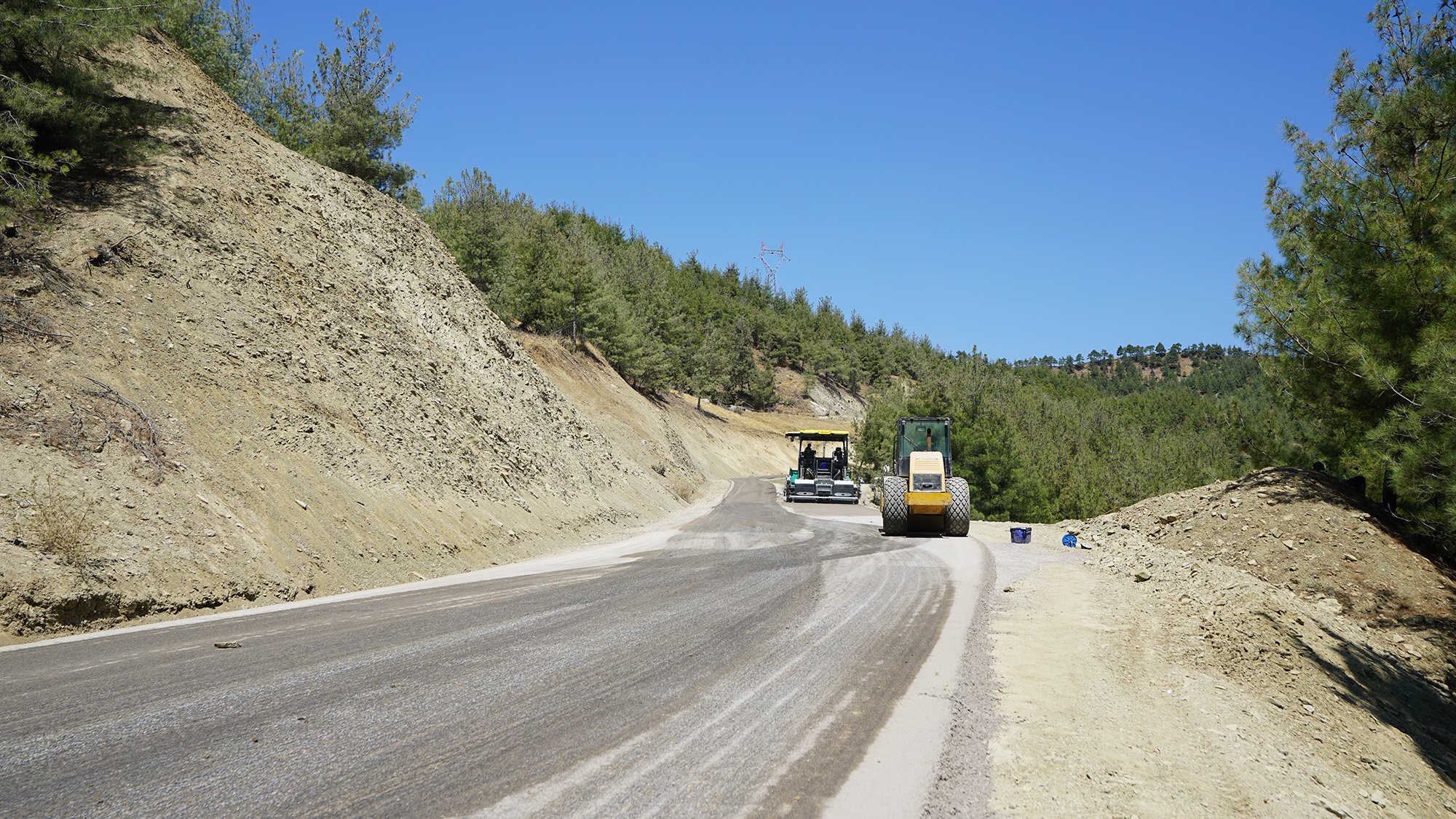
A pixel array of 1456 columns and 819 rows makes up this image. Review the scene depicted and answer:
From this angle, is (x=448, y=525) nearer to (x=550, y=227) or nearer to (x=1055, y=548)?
(x=1055, y=548)

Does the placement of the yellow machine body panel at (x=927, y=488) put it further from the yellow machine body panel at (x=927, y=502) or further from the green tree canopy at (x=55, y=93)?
the green tree canopy at (x=55, y=93)

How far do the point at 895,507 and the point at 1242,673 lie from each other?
12.2m

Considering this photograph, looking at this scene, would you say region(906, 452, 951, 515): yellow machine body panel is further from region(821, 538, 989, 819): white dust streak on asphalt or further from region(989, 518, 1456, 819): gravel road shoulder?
region(821, 538, 989, 819): white dust streak on asphalt

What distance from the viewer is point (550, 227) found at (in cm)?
5269

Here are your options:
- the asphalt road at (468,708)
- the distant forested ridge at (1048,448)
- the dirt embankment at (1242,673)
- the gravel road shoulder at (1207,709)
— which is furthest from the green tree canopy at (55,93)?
the distant forested ridge at (1048,448)

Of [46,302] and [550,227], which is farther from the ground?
[550,227]

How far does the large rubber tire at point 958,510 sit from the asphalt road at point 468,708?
9899 mm

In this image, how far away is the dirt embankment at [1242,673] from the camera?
455cm

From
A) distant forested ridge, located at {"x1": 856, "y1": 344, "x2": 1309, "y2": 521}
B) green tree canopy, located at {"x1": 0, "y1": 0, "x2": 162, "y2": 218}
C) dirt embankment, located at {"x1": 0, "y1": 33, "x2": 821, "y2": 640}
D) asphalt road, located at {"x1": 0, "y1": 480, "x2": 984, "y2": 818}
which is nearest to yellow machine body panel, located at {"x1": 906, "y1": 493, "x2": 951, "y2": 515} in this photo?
distant forested ridge, located at {"x1": 856, "y1": 344, "x2": 1309, "y2": 521}

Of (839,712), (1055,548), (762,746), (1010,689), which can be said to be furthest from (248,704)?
(1055,548)

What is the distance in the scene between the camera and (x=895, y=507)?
63.0 ft

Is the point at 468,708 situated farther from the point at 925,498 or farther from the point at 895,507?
the point at 895,507

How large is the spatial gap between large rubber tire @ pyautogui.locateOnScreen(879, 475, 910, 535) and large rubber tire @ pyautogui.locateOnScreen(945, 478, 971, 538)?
109 cm

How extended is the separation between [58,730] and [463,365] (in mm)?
18118
